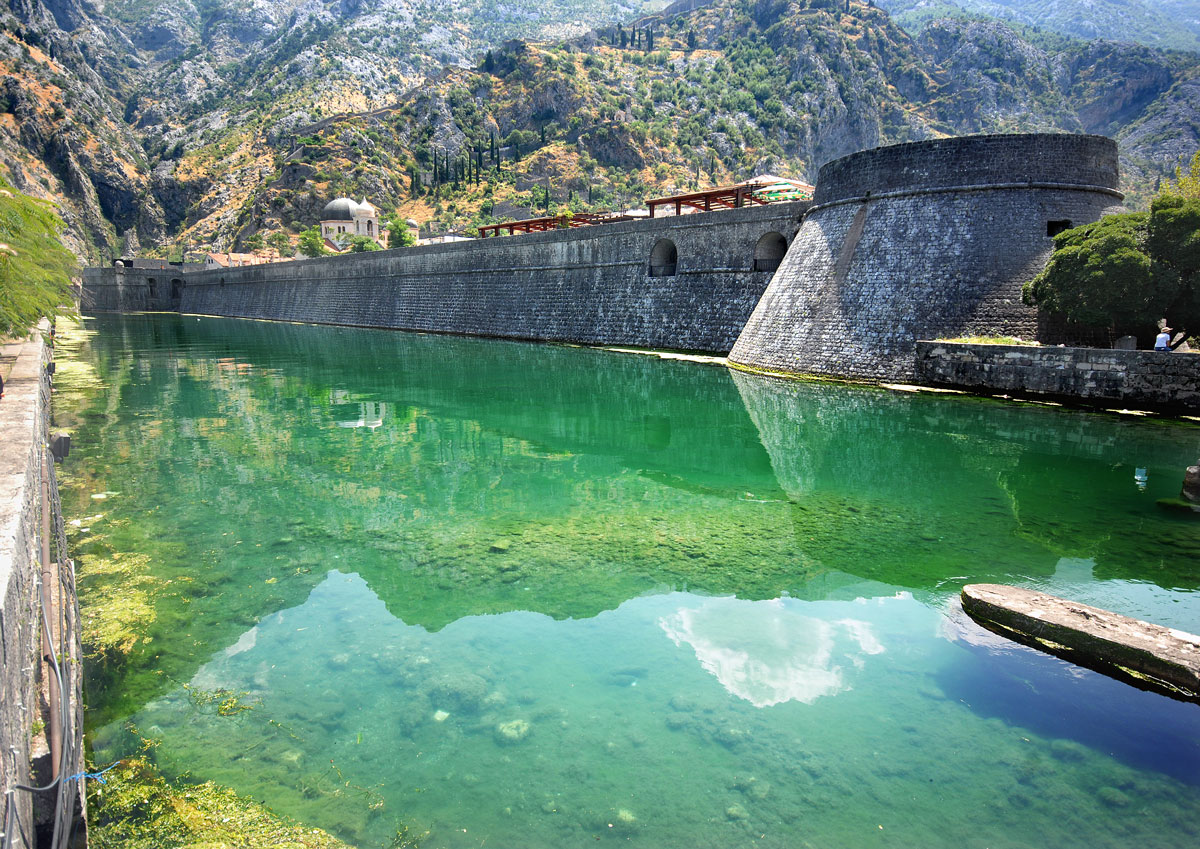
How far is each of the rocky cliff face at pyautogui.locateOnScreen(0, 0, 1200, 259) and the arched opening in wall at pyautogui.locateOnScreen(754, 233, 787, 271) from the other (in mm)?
62740

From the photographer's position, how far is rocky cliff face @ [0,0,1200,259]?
88.8m

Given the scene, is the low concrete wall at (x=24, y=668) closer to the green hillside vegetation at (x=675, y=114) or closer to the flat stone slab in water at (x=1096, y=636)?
the flat stone slab in water at (x=1096, y=636)

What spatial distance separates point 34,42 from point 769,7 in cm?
12808

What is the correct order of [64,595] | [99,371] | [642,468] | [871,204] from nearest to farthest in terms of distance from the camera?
[64,595] → [642,468] → [871,204] → [99,371]

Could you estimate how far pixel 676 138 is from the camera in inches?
4353

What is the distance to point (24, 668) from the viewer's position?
2844 mm

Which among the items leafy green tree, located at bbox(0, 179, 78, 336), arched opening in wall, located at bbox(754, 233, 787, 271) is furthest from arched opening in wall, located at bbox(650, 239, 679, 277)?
leafy green tree, located at bbox(0, 179, 78, 336)

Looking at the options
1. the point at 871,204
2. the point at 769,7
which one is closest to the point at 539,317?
the point at 871,204

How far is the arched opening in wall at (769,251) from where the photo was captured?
926 inches

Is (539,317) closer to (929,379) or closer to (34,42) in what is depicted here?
(929,379)

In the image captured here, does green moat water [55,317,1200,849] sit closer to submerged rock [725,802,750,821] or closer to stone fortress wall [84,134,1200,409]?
submerged rock [725,802,750,821]

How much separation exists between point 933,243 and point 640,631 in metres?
15.4

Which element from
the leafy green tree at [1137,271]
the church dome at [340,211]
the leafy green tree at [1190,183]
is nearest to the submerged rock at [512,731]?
the leafy green tree at [1137,271]

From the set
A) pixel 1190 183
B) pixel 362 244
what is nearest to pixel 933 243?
pixel 1190 183
